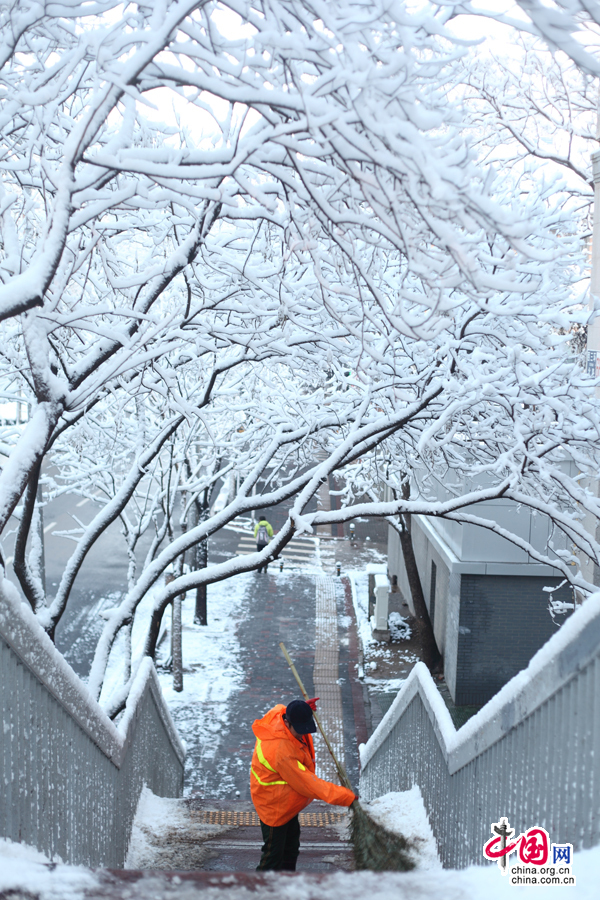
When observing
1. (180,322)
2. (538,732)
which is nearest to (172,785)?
(180,322)

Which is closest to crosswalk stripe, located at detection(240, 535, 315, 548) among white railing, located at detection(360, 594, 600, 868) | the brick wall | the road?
the road

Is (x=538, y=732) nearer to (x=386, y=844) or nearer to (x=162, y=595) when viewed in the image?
(x=386, y=844)

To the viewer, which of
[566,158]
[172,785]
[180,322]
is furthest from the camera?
[566,158]

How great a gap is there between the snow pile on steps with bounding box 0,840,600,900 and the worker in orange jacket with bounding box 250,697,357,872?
2.32 meters

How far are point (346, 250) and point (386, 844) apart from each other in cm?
389

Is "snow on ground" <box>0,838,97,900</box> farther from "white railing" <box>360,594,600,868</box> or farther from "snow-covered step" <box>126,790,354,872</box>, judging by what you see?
"snow-covered step" <box>126,790,354,872</box>

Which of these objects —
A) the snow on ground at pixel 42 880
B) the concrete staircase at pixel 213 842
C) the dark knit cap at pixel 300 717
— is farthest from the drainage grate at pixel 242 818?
the snow on ground at pixel 42 880

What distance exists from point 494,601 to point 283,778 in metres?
7.93

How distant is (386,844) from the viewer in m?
5.07

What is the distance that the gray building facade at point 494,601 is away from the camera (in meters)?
11.8

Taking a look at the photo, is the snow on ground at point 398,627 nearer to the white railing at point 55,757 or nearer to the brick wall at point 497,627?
the brick wall at point 497,627

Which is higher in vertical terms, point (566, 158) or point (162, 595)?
point (566, 158)

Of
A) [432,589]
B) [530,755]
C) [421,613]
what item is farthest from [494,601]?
[530,755]

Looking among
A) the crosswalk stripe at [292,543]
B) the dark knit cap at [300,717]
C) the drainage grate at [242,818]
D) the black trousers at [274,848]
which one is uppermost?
the crosswalk stripe at [292,543]
